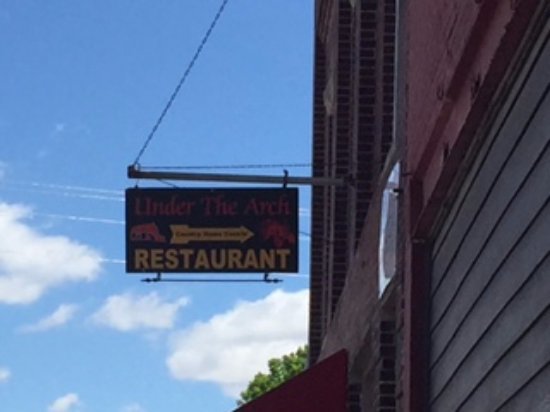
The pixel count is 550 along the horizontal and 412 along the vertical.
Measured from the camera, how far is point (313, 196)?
17.6m

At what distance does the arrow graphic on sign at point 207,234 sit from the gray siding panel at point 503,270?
18.0 feet

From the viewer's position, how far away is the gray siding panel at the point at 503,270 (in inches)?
192

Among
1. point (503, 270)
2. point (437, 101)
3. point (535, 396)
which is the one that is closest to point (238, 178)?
point (437, 101)

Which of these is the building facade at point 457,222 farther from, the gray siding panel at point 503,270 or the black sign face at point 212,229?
the black sign face at point 212,229

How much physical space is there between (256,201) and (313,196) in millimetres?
5310

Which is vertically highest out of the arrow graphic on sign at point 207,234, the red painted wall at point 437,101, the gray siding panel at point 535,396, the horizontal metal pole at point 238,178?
the horizontal metal pole at point 238,178

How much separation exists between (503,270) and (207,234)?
7.05m

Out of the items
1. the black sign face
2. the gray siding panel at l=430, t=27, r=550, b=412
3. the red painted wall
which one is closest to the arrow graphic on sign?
the black sign face

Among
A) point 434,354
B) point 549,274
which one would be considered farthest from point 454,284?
point 549,274

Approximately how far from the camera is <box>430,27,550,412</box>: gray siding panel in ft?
16.0

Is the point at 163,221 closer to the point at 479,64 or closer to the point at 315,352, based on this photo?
the point at 315,352

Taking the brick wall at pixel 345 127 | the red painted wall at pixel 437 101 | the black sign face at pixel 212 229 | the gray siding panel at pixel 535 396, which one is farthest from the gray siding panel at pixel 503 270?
the black sign face at pixel 212 229

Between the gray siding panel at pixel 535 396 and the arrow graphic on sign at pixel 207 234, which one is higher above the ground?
the arrow graphic on sign at pixel 207 234

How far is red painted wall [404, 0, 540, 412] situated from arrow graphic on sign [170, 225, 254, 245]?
13.2ft
